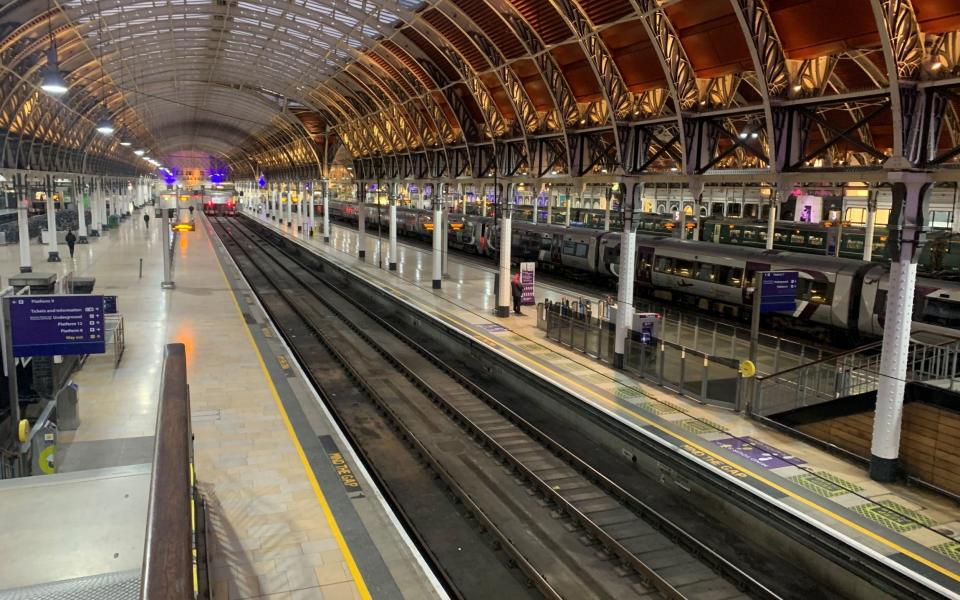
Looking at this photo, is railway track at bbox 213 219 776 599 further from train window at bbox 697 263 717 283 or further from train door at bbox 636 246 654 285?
train door at bbox 636 246 654 285

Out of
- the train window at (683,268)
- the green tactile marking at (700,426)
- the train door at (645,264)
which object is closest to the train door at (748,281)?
the train window at (683,268)

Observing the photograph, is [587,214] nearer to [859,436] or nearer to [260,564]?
[859,436]

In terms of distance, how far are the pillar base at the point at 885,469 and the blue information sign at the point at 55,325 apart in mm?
13112

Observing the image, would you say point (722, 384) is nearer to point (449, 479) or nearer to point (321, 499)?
point (449, 479)

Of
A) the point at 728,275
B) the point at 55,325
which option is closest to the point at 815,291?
the point at 728,275

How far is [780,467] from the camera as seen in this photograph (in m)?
11.3

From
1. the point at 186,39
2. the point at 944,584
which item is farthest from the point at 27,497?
the point at 186,39

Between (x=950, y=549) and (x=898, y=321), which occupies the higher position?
(x=898, y=321)

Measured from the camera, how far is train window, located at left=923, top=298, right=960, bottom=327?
16.4m

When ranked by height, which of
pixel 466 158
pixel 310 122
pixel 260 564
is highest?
pixel 310 122

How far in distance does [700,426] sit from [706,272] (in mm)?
11886

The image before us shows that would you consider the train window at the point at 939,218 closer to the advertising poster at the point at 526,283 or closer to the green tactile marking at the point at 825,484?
the advertising poster at the point at 526,283

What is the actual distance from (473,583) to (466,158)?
73.1 feet

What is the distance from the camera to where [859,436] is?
1222 centimetres
